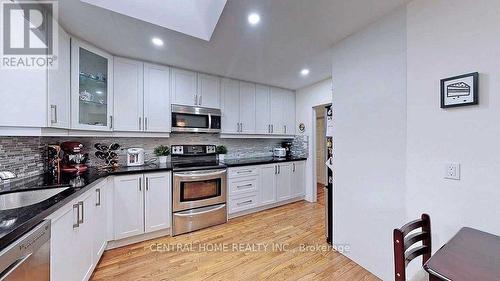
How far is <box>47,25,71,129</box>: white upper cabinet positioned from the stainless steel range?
1.19 meters

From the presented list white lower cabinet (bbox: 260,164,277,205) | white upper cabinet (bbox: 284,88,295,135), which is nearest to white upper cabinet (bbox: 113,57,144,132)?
white lower cabinet (bbox: 260,164,277,205)

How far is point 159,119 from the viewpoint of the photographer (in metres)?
2.74

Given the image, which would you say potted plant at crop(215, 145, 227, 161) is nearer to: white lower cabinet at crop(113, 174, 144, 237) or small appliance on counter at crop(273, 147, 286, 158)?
small appliance on counter at crop(273, 147, 286, 158)

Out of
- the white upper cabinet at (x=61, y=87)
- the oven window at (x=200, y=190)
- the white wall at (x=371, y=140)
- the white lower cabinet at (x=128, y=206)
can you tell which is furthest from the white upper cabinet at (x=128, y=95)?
the white wall at (x=371, y=140)

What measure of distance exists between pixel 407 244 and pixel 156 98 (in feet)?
9.49

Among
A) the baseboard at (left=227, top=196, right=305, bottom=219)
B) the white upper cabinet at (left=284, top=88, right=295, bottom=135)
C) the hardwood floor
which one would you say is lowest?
the hardwood floor

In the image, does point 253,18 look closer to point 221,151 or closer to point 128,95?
point 128,95

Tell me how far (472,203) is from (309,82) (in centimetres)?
280

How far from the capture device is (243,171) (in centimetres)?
Answer: 317

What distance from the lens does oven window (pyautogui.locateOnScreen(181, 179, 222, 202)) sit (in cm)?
261

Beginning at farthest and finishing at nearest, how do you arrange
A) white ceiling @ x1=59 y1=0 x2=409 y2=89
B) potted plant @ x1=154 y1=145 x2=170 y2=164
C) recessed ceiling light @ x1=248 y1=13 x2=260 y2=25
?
potted plant @ x1=154 y1=145 x2=170 y2=164 → recessed ceiling light @ x1=248 y1=13 x2=260 y2=25 → white ceiling @ x1=59 y1=0 x2=409 y2=89

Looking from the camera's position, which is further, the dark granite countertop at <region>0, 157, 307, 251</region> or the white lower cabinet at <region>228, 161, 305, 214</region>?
the white lower cabinet at <region>228, 161, 305, 214</region>

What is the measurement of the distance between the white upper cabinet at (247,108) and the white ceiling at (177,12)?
59.7 inches

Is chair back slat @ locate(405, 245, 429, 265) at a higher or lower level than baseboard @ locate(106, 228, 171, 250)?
higher
